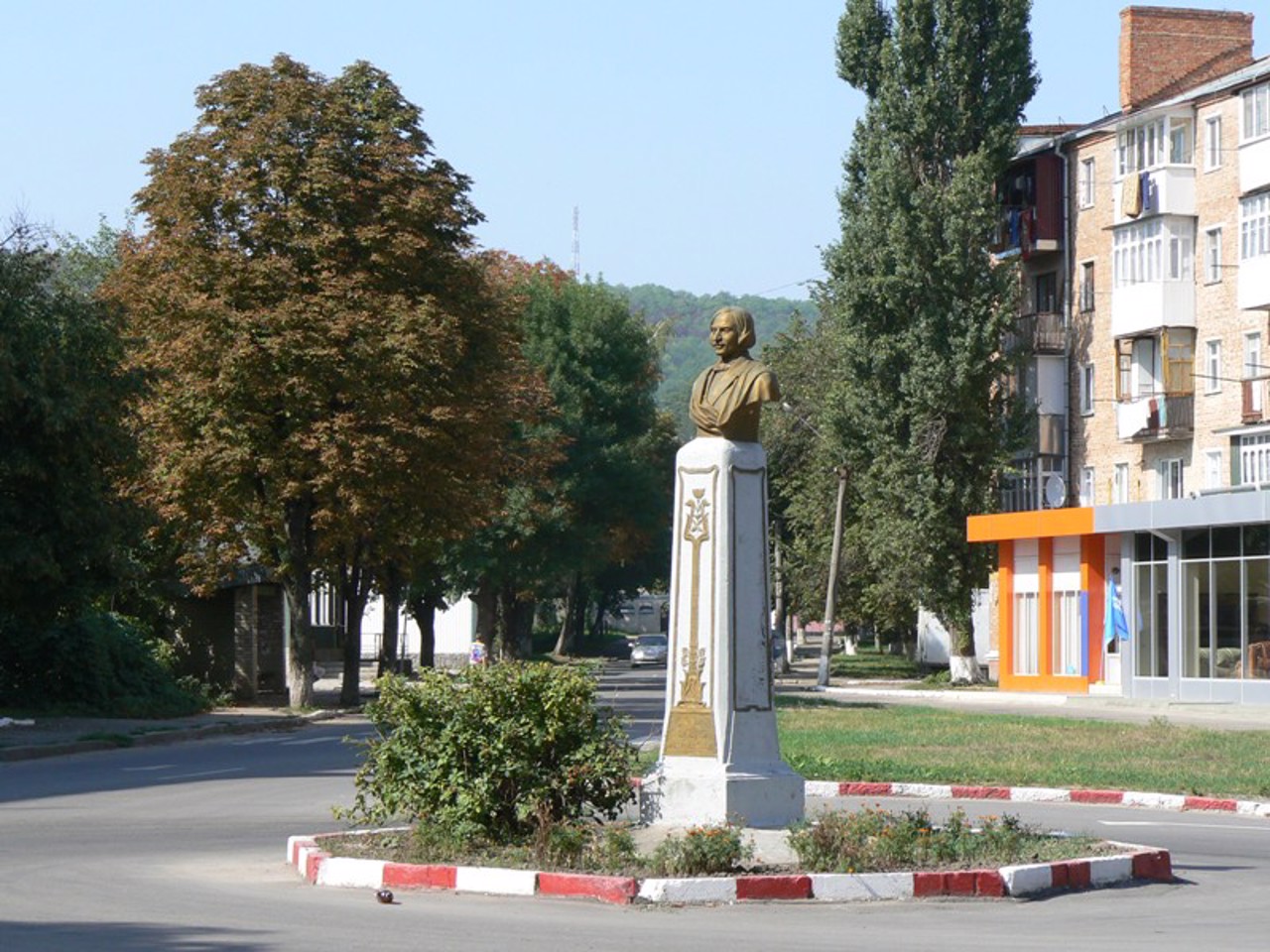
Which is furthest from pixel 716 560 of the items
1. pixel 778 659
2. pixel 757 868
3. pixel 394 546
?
pixel 778 659

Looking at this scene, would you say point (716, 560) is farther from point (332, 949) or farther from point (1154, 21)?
point (1154, 21)

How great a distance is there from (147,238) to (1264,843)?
31.0 meters

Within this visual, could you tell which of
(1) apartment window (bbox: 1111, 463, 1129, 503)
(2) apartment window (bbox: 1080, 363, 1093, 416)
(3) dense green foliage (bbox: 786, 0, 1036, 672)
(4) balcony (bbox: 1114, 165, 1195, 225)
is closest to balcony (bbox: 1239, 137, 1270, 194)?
(4) balcony (bbox: 1114, 165, 1195, 225)

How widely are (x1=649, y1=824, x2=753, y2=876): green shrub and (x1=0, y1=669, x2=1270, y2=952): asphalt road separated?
518 millimetres

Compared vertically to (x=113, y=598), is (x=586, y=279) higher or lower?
higher

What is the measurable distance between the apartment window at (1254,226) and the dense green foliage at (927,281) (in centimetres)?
722

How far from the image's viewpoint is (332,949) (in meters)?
10.8

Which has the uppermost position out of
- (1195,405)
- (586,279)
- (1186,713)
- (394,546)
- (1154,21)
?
(1154,21)

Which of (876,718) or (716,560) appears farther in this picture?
(876,718)

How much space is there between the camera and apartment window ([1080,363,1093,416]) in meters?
62.3

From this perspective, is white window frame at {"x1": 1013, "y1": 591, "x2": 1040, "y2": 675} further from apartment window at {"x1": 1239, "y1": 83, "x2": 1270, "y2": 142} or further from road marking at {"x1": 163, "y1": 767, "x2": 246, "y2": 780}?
road marking at {"x1": 163, "y1": 767, "x2": 246, "y2": 780}

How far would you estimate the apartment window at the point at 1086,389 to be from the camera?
205ft

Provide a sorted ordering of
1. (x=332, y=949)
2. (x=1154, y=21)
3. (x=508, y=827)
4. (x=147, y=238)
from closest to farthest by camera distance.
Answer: (x=332, y=949), (x=508, y=827), (x=147, y=238), (x=1154, y=21)

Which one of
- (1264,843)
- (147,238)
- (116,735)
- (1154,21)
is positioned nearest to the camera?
(1264,843)
